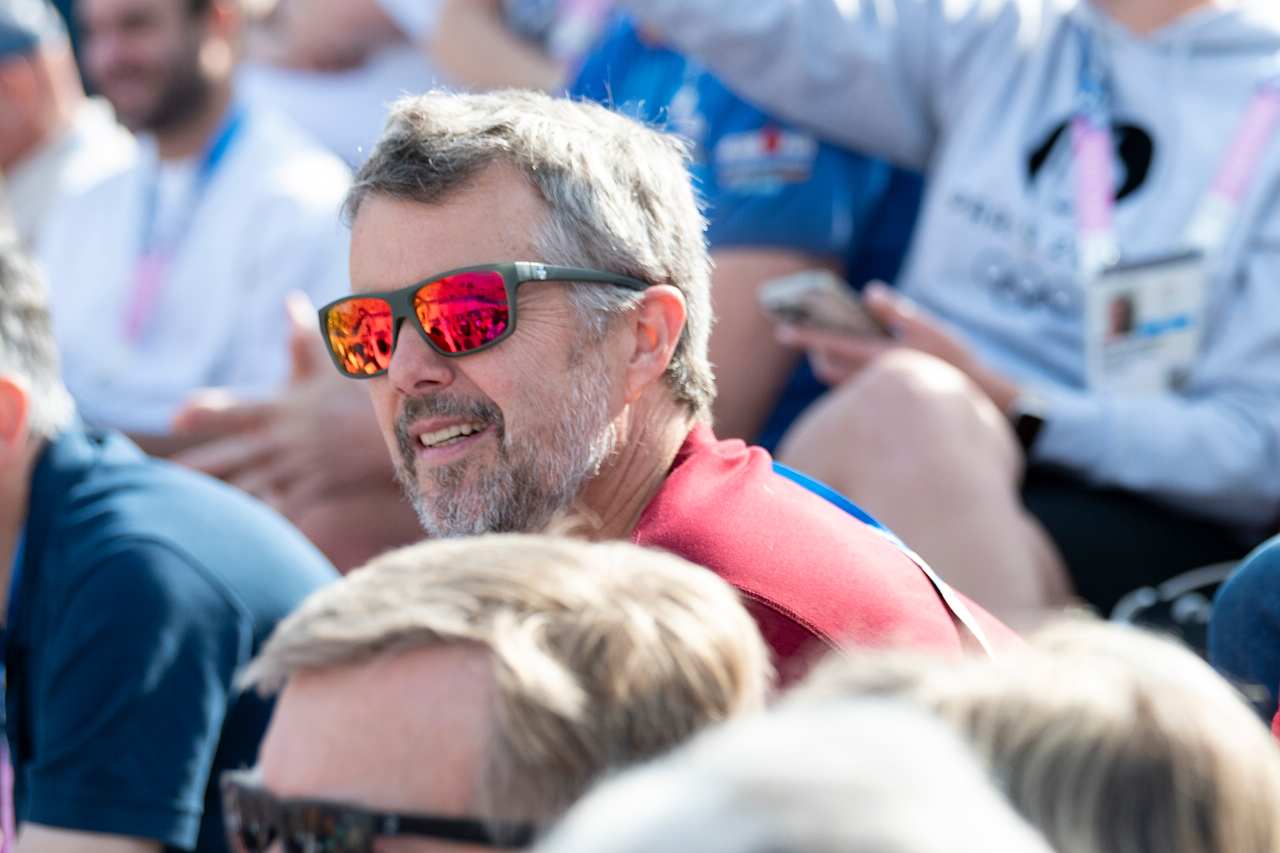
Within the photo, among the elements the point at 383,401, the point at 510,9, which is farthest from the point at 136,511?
the point at 510,9

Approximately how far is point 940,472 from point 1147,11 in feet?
4.10

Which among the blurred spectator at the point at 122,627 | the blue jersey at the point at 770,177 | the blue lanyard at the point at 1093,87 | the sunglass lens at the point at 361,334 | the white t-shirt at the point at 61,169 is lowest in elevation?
the white t-shirt at the point at 61,169

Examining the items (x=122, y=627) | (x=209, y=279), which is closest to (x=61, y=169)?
(x=209, y=279)

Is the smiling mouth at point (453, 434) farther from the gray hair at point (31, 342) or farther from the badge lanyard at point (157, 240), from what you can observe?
the badge lanyard at point (157, 240)

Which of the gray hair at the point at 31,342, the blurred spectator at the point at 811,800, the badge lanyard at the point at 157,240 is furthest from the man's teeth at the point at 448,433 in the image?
the badge lanyard at the point at 157,240

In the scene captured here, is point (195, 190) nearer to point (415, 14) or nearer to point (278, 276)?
point (278, 276)

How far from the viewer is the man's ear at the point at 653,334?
221 centimetres

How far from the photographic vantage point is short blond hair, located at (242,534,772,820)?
119 centimetres

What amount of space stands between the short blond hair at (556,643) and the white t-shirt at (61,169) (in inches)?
177

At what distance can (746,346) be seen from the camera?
3.73m

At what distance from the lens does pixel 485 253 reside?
216 centimetres

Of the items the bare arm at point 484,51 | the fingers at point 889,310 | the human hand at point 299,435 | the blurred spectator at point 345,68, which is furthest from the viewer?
the blurred spectator at point 345,68

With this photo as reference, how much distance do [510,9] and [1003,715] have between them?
400 cm

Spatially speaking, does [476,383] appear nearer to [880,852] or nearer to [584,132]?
[584,132]
